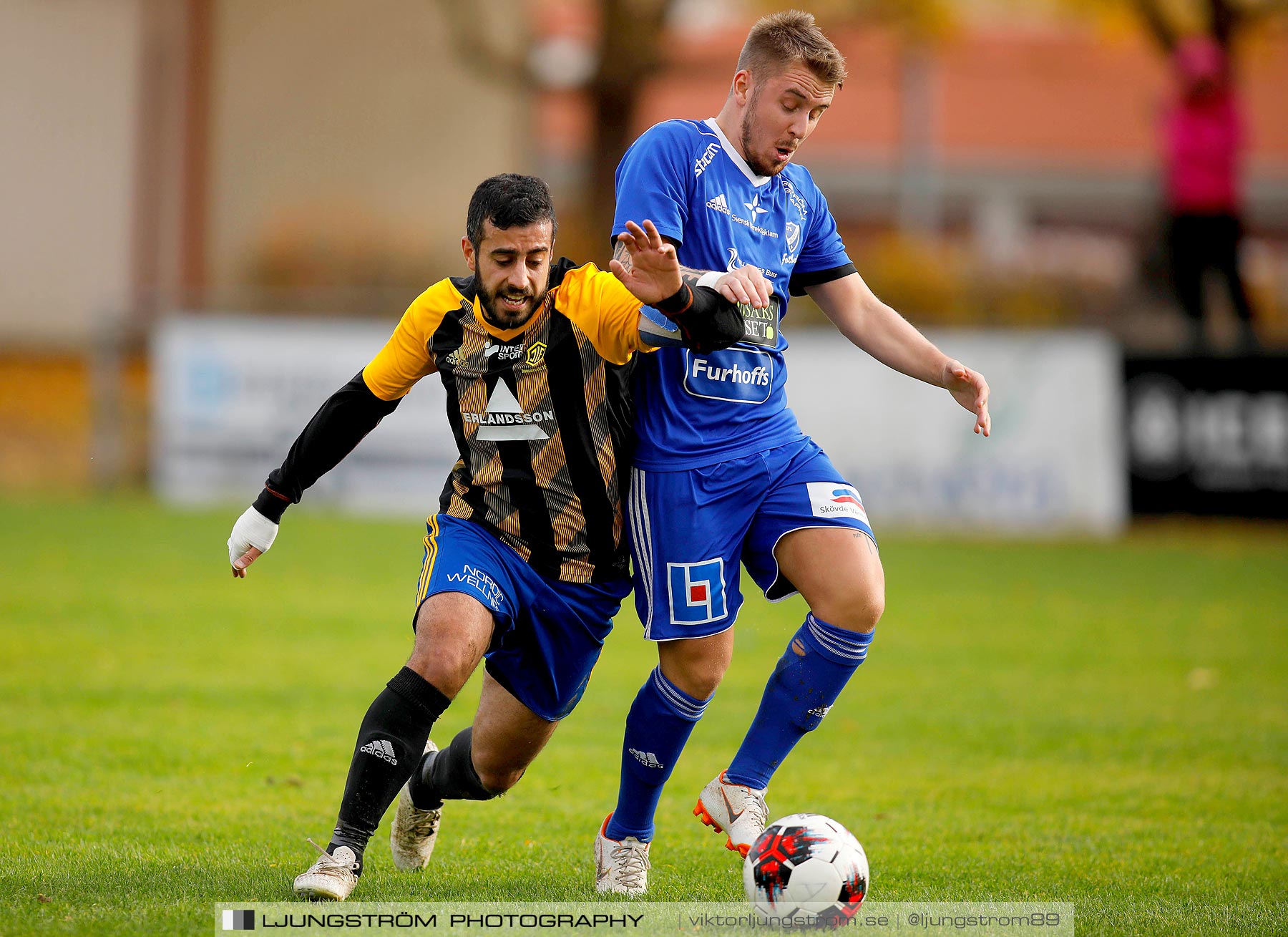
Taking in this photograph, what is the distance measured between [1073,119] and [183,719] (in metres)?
35.0

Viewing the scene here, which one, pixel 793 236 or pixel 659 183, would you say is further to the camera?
pixel 793 236

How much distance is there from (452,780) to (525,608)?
2.31 feet

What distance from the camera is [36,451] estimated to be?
18281 mm

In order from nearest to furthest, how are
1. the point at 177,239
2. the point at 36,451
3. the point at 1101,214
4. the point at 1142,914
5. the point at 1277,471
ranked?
the point at 1142,914 → the point at 1277,471 → the point at 36,451 → the point at 177,239 → the point at 1101,214

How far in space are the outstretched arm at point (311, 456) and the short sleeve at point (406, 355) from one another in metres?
0.05

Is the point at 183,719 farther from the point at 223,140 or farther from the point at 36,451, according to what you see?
the point at 223,140

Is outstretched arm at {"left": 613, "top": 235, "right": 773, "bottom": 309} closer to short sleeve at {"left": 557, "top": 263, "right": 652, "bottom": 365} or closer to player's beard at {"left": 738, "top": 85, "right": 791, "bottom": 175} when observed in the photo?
short sleeve at {"left": 557, "top": 263, "right": 652, "bottom": 365}

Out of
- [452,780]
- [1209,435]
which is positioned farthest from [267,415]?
[452,780]

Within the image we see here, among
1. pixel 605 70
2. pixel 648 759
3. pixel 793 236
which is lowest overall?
pixel 648 759

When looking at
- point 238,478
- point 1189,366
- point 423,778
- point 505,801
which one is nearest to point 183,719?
point 505,801

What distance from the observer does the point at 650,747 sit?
14.7 ft

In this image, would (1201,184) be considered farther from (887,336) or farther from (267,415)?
(887,336)

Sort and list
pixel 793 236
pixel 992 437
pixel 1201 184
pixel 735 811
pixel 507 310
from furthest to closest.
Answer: pixel 1201 184
pixel 992 437
pixel 793 236
pixel 735 811
pixel 507 310

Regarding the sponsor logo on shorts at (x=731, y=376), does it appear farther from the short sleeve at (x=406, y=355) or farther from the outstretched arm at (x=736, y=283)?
the short sleeve at (x=406, y=355)
